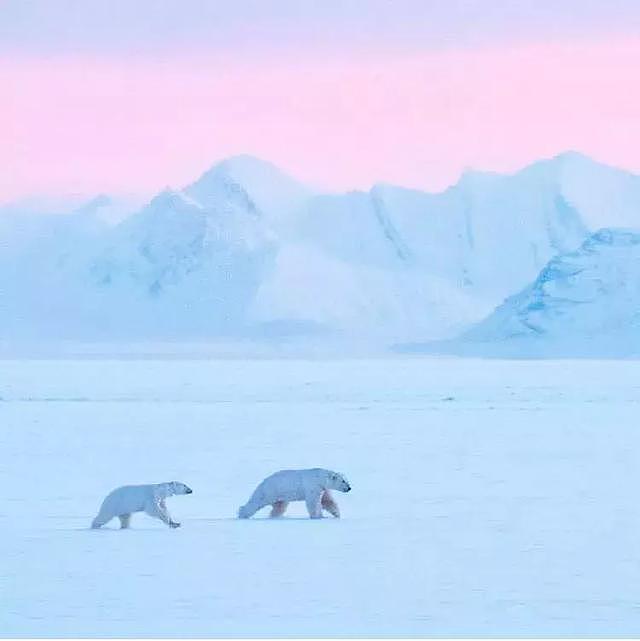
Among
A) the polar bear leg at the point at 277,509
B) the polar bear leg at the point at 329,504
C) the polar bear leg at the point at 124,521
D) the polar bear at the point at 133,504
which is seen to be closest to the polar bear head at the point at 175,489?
the polar bear at the point at 133,504

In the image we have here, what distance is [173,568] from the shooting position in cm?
819

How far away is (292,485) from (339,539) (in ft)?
3.72

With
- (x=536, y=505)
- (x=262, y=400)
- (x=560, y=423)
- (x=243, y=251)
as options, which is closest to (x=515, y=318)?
(x=243, y=251)

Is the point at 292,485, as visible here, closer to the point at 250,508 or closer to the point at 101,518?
the point at 250,508

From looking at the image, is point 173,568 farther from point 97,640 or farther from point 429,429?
point 429,429

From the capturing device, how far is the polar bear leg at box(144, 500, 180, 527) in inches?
389

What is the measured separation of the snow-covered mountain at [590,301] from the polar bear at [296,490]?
319 ft

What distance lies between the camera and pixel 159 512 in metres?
9.88

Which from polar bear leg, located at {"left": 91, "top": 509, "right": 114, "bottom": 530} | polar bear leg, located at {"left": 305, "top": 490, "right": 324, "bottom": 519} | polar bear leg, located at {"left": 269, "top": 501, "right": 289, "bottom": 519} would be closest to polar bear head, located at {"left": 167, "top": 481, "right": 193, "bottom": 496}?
polar bear leg, located at {"left": 91, "top": 509, "right": 114, "bottom": 530}

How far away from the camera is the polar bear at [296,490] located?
34.1ft

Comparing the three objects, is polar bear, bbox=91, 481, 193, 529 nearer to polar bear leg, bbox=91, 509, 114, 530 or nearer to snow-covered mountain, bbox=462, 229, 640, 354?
polar bear leg, bbox=91, 509, 114, 530

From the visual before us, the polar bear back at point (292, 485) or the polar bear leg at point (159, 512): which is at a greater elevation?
the polar bear back at point (292, 485)

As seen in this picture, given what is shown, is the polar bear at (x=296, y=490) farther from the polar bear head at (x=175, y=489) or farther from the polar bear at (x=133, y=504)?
the polar bear at (x=133, y=504)

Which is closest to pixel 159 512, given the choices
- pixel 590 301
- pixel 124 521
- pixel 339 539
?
pixel 124 521
